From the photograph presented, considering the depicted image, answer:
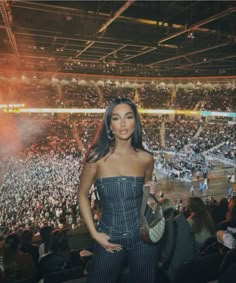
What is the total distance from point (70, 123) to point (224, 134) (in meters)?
12.9

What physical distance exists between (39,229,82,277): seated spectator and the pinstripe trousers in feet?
4.13

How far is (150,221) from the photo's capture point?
1394 mm

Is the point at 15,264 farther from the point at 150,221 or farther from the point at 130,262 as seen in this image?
the point at 150,221

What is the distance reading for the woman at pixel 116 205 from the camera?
134 cm

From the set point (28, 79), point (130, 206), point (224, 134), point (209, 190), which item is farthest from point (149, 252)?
point (224, 134)

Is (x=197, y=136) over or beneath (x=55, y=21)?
beneath

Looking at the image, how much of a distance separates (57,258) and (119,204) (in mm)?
1479

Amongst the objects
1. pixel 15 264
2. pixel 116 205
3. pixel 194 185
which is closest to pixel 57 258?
pixel 15 264

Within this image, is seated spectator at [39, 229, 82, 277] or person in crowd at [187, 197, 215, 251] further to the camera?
person in crowd at [187, 197, 215, 251]

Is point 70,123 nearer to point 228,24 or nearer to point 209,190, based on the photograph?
point 209,190

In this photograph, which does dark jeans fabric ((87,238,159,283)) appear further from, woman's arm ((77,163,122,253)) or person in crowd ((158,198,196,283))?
person in crowd ((158,198,196,283))

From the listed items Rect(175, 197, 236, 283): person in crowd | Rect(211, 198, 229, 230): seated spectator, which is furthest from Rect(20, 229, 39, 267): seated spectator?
Rect(211, 198, 229, 230): seated spectator

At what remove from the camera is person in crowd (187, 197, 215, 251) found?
2574 millimetres

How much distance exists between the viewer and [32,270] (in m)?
2.40
